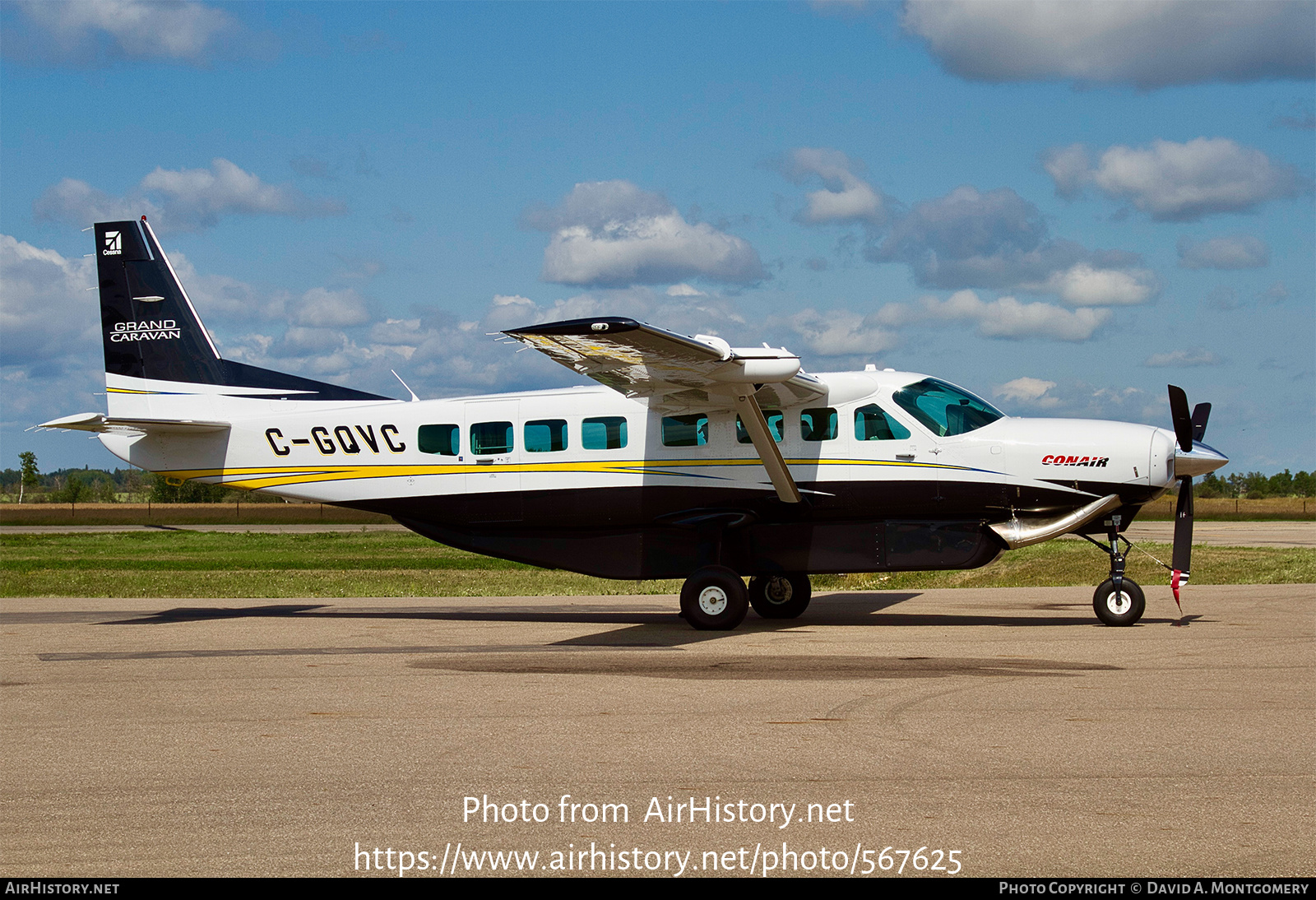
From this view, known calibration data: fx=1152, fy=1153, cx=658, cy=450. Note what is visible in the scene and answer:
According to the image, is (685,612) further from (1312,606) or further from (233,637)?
(1312,606)

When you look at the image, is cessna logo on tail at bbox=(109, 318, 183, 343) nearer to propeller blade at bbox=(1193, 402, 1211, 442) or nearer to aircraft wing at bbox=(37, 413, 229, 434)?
aircraft wing at bbox=(37, 413, 229, 434)

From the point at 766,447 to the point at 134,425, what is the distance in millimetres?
8760

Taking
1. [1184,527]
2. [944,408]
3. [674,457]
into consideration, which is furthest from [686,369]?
[1184,527]

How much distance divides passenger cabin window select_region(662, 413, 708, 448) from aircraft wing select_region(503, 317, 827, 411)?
17 cm

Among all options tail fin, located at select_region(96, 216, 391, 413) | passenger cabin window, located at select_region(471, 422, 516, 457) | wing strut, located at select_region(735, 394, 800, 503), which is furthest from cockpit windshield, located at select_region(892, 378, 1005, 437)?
tail fin, located at select_region(96, 216, 391, 413)

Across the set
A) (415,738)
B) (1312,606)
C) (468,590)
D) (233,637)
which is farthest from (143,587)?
(1312,606)

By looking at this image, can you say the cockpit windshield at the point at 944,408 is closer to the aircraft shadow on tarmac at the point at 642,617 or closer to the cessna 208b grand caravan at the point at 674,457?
the cessna 208b grand caravan at the point at 674,457

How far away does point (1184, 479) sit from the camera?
46.5ft

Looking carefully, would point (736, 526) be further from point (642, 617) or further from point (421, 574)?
point (421, 574)

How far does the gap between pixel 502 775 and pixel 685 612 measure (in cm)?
792

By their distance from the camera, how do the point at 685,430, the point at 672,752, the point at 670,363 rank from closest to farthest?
the point at 672,752 < the point at 670,363 < the point at 685,430

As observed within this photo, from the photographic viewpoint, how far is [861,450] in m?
14.7

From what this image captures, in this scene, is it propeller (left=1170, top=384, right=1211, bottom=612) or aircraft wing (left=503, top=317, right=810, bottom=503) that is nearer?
aircraft wing (left=503, top=317, right=810, bottom=503)

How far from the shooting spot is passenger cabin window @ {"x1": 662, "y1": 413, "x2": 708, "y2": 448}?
1509 cm
